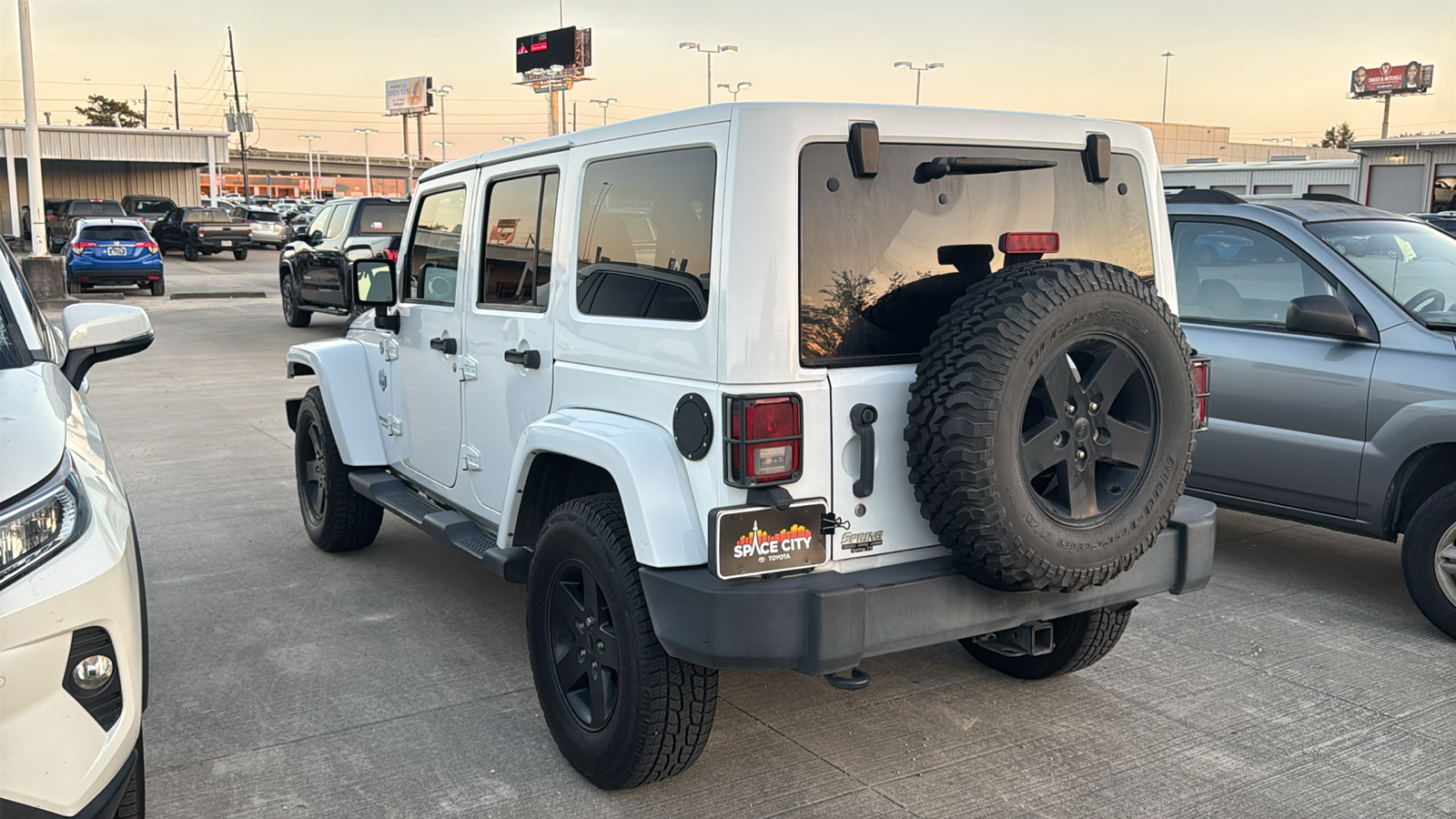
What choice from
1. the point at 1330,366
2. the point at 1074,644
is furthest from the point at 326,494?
the point at 1330,366

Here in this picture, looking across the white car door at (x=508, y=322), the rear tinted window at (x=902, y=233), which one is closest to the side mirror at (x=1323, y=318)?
the rear tinted window at (x=902, y=233)

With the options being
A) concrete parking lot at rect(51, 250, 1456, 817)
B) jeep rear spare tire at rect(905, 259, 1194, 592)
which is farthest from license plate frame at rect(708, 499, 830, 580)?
concrete parking lot at rect(51, 250, 1456, 817)

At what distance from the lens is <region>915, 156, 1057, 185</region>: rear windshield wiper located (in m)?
3.28

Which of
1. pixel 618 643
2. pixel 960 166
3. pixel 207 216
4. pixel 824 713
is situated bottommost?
pixel 824 713

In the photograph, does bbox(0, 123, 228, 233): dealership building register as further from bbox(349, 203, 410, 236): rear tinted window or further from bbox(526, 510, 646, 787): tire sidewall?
bbox(526, 510, 646, 787): tire sidewall

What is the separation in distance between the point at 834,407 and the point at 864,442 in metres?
0.13

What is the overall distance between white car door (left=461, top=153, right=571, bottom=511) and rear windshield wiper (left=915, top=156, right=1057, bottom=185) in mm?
1214

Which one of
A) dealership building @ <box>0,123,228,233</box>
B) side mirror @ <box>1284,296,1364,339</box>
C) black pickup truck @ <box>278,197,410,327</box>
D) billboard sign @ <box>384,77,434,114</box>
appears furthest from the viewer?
billboard sign @ <box>384,77,434,114</box>

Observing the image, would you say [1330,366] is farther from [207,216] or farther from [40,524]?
[207,216]

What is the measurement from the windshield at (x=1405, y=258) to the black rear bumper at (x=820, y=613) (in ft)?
10.3

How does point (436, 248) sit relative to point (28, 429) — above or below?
above

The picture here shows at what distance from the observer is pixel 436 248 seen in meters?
4.95

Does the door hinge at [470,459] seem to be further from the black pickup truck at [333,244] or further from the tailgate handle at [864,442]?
the black pickup truck at [333,244]

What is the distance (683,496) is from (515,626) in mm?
2033
